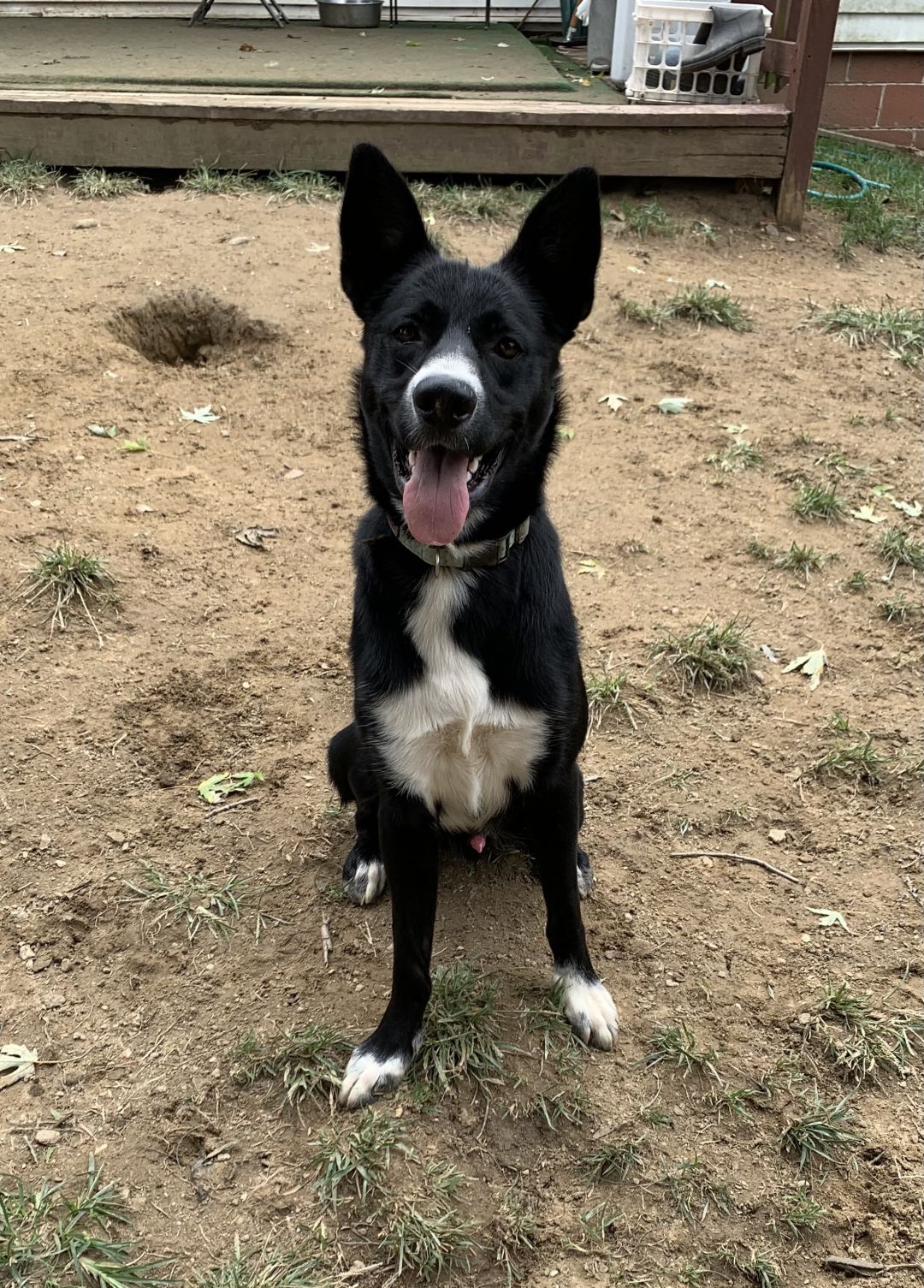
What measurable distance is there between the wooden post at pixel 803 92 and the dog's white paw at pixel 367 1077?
5.94 m

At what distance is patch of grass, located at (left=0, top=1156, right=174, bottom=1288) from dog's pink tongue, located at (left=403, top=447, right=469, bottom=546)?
1.42m

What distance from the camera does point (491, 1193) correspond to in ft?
6.75

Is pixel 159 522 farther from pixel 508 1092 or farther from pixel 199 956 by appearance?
pixel 508 1092

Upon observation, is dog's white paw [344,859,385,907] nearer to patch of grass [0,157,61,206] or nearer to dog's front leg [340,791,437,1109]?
dog's front leg [340,791,437,1109]

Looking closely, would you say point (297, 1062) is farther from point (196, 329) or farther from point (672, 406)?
point (196, 329)

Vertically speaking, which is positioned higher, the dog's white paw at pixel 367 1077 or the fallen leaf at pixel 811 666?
the dog's white paw at pixel 367 1077

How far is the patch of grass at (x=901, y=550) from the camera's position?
3.99 metres

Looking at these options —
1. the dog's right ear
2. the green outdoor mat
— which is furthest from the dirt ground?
the green outdoor mat

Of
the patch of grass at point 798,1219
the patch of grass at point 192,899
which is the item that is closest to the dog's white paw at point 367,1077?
the patch of grass at point 192,899

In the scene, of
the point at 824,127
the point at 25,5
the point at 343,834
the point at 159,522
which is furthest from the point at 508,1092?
the point at 25,5

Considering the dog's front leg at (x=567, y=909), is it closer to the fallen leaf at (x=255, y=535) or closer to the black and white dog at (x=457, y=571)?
the black and white dog at (x=457, y=571)

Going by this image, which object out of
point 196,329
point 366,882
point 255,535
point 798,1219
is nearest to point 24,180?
point 196,329

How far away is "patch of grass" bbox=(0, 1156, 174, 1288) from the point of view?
1.86 metres

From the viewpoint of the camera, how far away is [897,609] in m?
3.77
